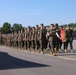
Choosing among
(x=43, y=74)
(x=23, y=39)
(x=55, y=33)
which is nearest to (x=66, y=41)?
(x=55, y=33)

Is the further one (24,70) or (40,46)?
(40,46)

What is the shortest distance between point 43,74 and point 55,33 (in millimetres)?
10468

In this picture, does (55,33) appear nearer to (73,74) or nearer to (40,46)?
(40,46)

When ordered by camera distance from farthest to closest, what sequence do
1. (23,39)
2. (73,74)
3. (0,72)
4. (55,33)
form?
1. (23,39)
2. (55,33)
3. (0,72)
4. (73,74)

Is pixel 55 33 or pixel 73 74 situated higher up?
pixel 55 33

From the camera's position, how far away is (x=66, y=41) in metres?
27.4

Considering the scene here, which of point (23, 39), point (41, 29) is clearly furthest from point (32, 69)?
point (23, 39)

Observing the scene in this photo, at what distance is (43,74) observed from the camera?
42.5ft

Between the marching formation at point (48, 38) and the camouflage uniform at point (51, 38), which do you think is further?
the marching formation at point (48, 38)

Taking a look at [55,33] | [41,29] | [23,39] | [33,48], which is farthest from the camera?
[23,39]

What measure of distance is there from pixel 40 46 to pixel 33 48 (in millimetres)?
2745

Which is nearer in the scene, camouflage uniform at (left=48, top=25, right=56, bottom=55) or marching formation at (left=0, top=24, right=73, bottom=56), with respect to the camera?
camouflage uniform at (left=48, top=25, right=56, bottom=55)

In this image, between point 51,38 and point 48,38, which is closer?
point 51,38

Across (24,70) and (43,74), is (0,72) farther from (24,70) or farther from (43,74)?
(43,74)
